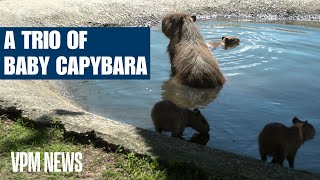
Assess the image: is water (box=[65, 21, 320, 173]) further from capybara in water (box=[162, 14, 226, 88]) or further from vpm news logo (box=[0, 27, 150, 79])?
vpm news logo (box=[0, 27, 150, 79])

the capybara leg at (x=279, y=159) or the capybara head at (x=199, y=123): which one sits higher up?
the capybara head at (x=199, y=123)

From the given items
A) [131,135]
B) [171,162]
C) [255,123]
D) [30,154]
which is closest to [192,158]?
[171,162]

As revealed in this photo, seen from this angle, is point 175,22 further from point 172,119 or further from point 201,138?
point 172,119

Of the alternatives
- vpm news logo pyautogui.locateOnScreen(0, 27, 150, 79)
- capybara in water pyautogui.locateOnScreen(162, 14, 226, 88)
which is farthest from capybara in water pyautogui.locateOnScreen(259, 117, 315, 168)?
vpm news logo pyautogui.locateOnScreen(0, 27, 150, 79)

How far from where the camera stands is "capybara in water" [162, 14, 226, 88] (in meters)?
7.53

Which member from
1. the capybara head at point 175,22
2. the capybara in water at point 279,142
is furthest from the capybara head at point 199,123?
the capybara head at point 175,22

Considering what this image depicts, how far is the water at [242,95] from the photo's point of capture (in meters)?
6.02

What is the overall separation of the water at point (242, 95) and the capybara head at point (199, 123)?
12 cm

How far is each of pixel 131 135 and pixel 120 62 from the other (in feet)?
8.23

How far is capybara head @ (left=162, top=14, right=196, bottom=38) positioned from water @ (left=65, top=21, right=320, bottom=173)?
0.57 metres

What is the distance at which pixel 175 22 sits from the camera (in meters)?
8.83

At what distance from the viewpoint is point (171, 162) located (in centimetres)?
430

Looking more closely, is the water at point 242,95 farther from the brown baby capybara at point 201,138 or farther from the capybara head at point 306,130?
the capybara head at point 306,130

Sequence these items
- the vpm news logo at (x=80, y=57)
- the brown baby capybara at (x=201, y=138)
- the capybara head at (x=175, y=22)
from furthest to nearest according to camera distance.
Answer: the capybara head at (x=175, y=22)
the vpm news logo at (x=80, y=57)
the brown baby capybara at (x=201, y=138)
